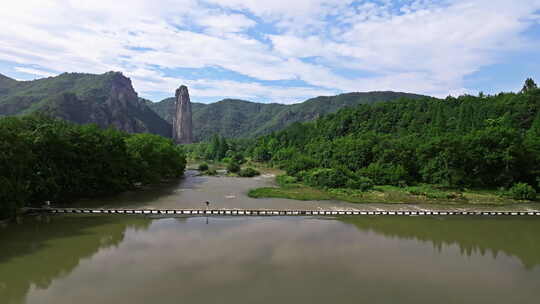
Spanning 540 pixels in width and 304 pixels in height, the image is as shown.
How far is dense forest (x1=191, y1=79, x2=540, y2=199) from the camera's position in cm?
4962

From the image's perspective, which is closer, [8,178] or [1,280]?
[1,280]

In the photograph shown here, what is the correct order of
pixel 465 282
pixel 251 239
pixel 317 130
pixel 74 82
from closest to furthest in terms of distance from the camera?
pixel 465 282, pixel 251 239, pixel 317 130, pixel 74 82

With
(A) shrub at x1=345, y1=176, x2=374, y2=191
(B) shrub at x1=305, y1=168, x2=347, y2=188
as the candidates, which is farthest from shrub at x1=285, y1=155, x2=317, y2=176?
(A) shrub at x1=345, y1=176, x2=374, y2=191

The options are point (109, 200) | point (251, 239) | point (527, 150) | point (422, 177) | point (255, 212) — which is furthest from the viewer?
point (422, 177)

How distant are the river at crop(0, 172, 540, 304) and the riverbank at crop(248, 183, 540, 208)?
9.25 m

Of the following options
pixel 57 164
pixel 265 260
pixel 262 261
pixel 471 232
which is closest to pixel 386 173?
pixel 471 232

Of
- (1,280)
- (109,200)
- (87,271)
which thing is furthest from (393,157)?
(1,280)

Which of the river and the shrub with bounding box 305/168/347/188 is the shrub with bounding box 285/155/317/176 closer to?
the shrub with bounding box 305/168/347/188

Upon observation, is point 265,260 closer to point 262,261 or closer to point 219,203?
point 262,261

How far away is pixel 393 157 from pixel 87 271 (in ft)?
164

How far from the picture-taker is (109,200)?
3881 centimetres

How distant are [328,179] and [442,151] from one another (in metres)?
18.1

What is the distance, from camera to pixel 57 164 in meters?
34.7

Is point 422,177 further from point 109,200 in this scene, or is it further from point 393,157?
point 109,200
